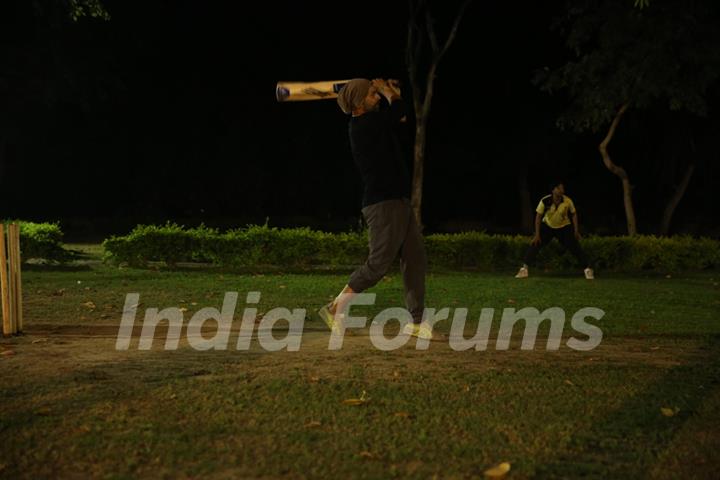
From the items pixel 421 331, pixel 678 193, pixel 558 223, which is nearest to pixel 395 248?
pixel 421 331

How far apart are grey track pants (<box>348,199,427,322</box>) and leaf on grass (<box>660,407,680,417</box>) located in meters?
2.76

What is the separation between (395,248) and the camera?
7.36 m

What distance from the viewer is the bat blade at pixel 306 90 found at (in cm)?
729

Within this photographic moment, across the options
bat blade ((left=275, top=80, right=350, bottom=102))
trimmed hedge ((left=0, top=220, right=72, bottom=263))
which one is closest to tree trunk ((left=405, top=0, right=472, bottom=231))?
trimmed hedge ((left=0, top=220, right=72, bottom=263))

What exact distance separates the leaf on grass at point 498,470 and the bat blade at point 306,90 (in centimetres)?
407

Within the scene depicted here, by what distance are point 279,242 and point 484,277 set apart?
4.33 metres

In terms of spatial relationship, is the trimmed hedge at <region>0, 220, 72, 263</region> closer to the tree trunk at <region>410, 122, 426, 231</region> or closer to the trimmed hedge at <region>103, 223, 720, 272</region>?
the trimmed hedge at <region>103, 223, 720, 272</region>

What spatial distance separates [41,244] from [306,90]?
11.5m

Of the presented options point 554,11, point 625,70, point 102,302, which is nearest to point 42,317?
point 102,302

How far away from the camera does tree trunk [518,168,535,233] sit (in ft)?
137

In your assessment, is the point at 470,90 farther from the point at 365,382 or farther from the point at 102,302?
the point at 365,382

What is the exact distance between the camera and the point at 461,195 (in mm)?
45781

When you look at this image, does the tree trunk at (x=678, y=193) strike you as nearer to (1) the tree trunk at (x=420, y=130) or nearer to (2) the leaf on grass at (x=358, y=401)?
(1) the tree trunk at (x=420, y=130)

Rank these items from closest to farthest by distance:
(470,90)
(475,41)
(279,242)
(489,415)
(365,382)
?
1. (489,415)
2. (365,382)
3. (279,242)
4. (475,41)
5. (470,90)
